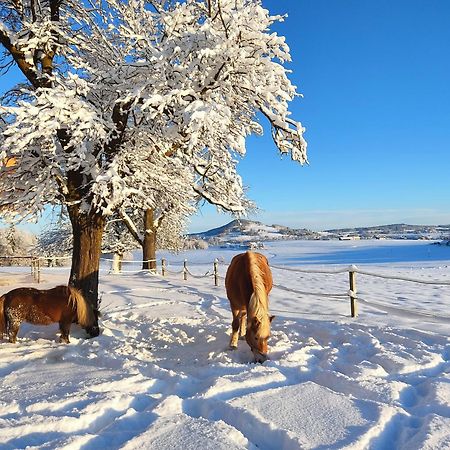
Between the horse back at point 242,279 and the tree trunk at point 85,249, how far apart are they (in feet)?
8.59

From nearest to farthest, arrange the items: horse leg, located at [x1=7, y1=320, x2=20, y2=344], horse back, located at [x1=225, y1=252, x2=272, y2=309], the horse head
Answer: the horse head, horse back, located at [x1=225, y1=252, x2=272, y2=309], horse leg, located at [x1=7, y1=320, x2=20, y2=344]

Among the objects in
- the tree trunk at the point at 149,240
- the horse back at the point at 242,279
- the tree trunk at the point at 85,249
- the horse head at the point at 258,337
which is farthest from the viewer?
the tree trunk at the point at 149,240

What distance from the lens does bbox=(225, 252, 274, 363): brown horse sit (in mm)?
4992

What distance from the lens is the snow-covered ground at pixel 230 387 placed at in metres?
2.72

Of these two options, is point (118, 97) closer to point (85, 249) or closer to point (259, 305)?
point (85, 249)

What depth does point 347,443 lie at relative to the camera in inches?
103

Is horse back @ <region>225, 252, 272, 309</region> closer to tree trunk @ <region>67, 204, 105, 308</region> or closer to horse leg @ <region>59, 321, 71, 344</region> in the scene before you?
tree trunk @ <region>67, 204, 105, 308</region>

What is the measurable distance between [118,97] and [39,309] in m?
3.80

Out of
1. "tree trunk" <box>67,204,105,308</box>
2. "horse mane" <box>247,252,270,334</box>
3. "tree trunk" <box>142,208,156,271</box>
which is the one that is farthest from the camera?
"tree trunk" <box>142,208,156,271</box>

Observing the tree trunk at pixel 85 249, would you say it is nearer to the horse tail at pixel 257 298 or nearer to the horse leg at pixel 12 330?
the horse leg at pixel 12 330

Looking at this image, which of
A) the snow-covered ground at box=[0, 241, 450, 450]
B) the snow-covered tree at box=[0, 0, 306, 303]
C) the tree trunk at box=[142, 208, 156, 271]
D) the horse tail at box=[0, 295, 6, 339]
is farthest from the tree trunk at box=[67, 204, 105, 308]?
the tree trunk at box=[142, 208, 156, 271]

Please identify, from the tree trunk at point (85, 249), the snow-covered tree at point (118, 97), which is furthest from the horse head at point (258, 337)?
the tree trunk at point (85, 249)

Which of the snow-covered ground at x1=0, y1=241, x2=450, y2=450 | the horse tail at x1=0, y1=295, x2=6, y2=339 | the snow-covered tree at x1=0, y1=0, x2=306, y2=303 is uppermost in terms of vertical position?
the snow-covered tree at x1=0, y1=0, x2=306, y2=303

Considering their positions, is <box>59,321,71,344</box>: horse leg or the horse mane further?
<box>59,321,71,344</box>: horse leg
